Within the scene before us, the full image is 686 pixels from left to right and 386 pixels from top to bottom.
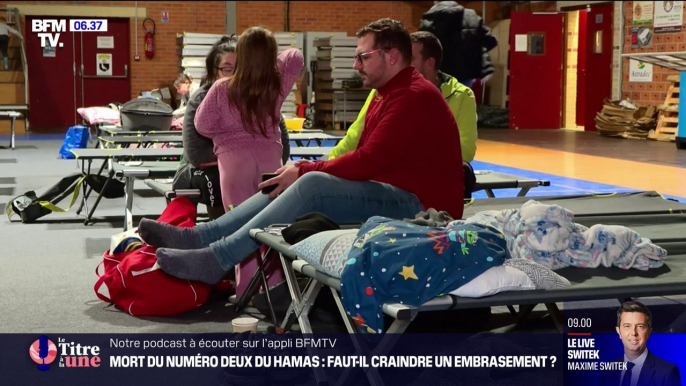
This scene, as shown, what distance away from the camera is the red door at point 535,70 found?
57.0 ft

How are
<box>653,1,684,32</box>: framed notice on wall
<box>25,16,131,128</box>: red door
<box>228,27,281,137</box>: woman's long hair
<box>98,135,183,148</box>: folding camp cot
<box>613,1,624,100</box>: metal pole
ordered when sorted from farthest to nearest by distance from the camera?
<box>25,16,131,128</box>: red door
<box>613,1,624,100</box>: metal pole
<box>653,1,684,32</box>: framed notice on wall
<box>98,135,183,148</box>: folding camp cot
<box>228,27,281,137</box>: woman's long hair

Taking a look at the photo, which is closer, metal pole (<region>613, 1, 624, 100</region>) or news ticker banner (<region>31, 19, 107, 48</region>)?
metal pole (<region>613, 1, 624, 100</region>)

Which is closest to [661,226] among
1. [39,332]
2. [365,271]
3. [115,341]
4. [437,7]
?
[365,271]

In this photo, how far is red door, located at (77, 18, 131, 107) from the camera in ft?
59.4

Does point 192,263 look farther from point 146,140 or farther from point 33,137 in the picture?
point 33,137

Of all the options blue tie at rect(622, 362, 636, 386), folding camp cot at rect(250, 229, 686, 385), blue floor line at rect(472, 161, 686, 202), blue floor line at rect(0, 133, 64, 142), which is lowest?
blue floor line at rect(472, 161, 686, 202)

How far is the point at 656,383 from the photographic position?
8.12 ft

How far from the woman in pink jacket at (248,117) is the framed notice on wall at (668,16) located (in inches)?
459

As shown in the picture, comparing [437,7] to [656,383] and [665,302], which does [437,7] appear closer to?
[665,302]

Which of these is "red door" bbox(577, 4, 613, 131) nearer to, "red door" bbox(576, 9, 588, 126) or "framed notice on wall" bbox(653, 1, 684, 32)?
"red door" bbox(576, 9, 588, 126)

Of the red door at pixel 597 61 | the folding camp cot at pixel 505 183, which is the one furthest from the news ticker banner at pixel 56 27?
the folding camp cot at pixel 505 183

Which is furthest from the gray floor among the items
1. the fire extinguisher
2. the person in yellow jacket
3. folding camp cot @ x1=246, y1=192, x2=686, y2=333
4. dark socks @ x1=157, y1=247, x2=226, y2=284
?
the fire extinguisher

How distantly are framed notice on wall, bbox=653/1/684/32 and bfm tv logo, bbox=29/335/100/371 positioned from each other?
1304 cm

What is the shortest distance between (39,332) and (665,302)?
2627 mm
